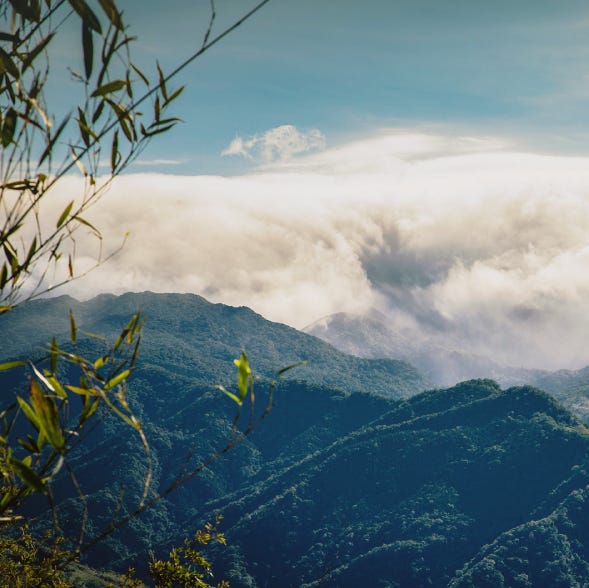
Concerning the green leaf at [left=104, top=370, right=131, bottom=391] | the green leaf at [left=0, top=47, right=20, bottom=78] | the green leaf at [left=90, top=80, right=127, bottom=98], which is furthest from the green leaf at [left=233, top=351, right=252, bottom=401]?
the green leaf at [left=0, top=47, right=20, bottom=78]

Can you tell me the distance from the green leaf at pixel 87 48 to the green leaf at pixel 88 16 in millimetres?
27

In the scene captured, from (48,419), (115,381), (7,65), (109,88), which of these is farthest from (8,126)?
(48,419)

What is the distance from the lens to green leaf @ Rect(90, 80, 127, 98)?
3785 mm

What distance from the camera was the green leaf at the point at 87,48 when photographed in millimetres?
3621

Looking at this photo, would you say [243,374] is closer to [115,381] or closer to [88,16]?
[115,381]

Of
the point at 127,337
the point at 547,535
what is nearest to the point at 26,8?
the point at 127,337

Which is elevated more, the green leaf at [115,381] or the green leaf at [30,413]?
the green leaf at [115,381]

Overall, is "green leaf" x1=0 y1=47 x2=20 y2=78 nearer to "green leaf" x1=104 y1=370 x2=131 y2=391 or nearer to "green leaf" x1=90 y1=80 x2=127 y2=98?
"green leaf" x1=90 y1=80 x2=127 y2=98

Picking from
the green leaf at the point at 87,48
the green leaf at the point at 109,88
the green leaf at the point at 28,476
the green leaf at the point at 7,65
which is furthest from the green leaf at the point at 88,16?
the green leaf at the point at 28,476

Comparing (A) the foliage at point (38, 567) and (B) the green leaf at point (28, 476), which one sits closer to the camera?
(B) the green leaf at point (28, 476)

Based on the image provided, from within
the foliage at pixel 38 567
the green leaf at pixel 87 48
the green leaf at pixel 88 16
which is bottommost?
the foliage at pixel 38 567

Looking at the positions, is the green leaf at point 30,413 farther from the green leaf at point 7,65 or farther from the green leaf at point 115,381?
the green leaf at point 7,65

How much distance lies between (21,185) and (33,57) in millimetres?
790

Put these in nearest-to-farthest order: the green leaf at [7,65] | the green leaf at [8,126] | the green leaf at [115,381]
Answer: the green leaf at [115,381]
the green leaf at [7,65]
the green leaf at [8,126]
